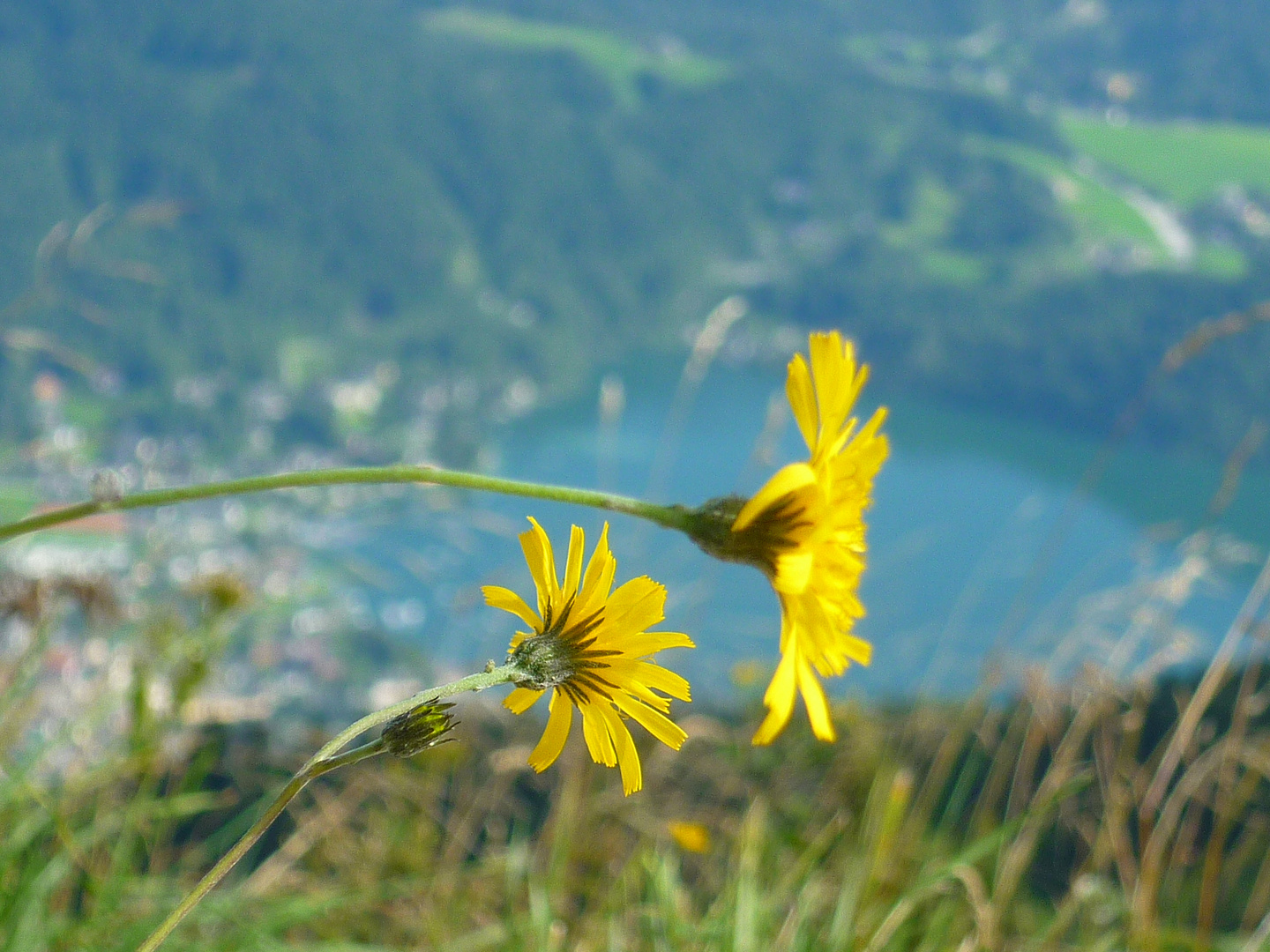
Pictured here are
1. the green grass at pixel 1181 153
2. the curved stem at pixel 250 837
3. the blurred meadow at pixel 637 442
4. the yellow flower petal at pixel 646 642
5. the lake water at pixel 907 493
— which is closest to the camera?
the curved stem at pixel 250 837

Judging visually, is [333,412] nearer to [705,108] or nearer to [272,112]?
[272,112]

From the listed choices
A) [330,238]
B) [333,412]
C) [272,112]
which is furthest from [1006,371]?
[272,112]

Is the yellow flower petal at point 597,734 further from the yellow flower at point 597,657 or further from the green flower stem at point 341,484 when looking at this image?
the green flower stem at point 341,484

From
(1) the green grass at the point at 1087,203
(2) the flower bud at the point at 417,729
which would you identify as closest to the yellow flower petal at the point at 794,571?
(2) the flower bud at the point at 417,729

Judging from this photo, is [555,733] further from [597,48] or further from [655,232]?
[597,48]

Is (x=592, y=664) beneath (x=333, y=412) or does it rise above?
beneath

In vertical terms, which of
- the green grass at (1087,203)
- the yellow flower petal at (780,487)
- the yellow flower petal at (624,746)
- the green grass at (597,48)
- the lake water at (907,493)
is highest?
the green grass at (597,48)

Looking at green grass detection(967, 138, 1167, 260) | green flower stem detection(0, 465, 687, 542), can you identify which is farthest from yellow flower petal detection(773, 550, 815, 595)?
green grass detection(967, 138, 1167, 260)
